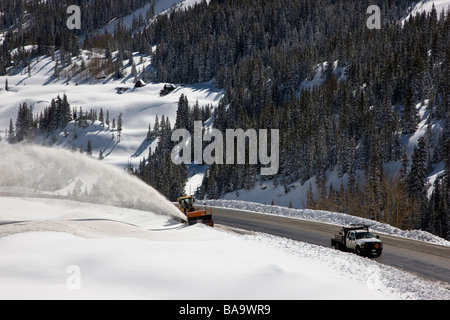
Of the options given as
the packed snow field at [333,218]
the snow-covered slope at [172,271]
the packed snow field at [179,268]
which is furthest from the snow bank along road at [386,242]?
the snow-covered slope at [172,271]

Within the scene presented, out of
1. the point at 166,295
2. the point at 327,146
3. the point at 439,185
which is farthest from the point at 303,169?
the point at 166,295

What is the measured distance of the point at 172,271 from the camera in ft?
44.3

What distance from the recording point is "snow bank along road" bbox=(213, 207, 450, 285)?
1923 cm

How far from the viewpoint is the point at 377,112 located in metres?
108

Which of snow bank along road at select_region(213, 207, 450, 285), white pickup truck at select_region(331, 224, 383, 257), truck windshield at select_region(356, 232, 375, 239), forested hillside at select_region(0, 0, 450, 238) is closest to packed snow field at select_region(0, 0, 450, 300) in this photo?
white pickup truck at select_region(331, 224, 383, 257)

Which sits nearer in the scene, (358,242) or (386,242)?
(358,242)

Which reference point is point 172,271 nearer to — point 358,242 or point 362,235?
point 358,242

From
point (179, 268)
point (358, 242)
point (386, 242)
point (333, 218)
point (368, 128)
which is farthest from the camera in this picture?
point (368, 128)

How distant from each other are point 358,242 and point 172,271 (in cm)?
1359

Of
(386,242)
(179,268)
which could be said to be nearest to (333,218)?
(386,242)

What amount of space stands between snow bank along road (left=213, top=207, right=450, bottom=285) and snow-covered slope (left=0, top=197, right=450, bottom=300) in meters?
2.00

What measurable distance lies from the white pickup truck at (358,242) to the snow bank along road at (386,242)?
0.71 meters

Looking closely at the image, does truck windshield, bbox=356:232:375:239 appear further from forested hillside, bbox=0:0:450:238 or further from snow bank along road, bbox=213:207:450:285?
forested hillside, bbox=0:0:450:238
